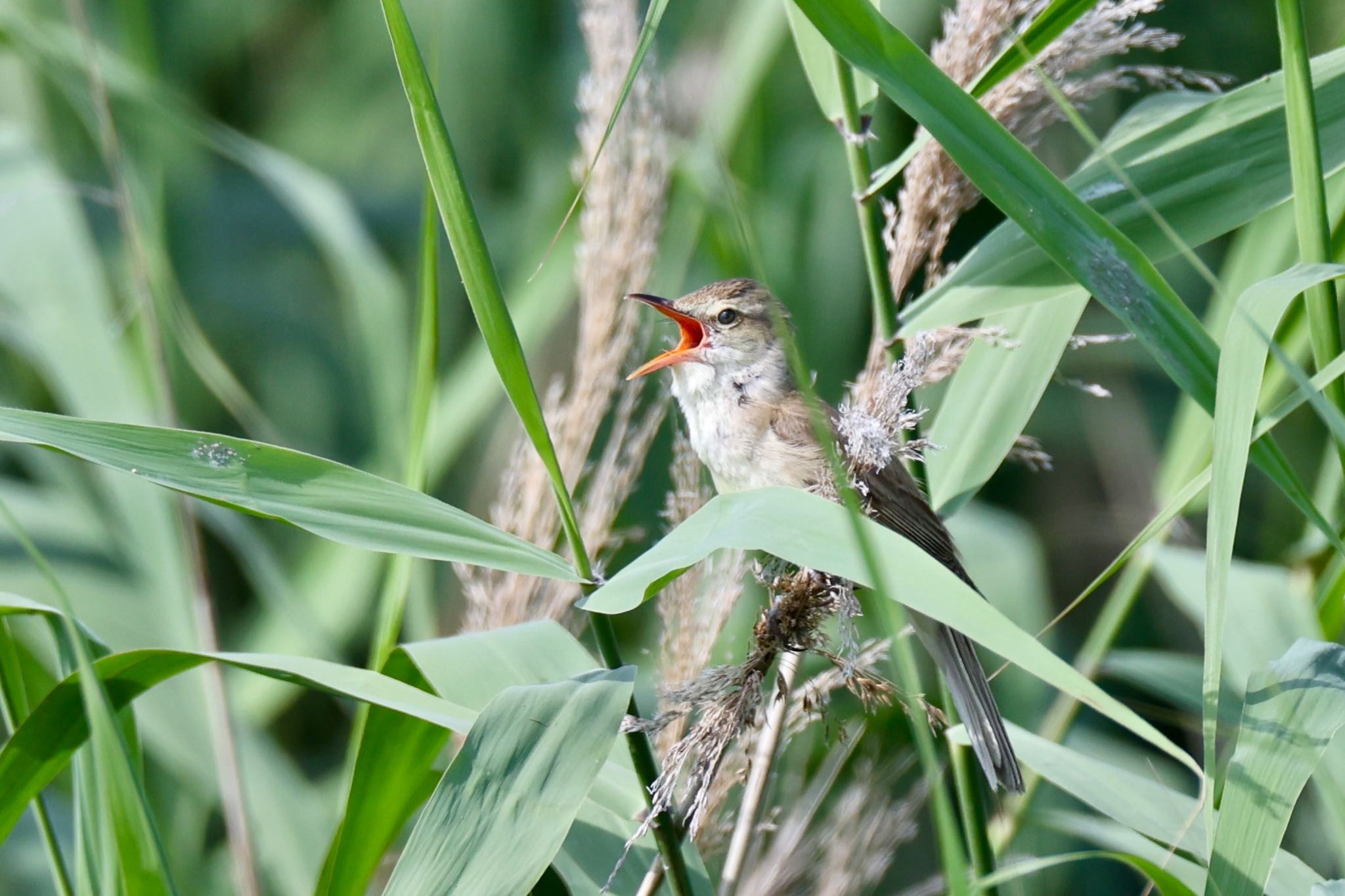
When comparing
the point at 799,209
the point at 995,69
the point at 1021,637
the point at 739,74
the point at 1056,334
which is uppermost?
the point at 739,74

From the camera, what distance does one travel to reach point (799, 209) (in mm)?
3141

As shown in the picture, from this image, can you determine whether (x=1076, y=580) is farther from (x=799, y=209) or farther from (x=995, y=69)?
(x=995, y=69)

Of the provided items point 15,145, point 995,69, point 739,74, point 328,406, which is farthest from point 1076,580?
point 15,145

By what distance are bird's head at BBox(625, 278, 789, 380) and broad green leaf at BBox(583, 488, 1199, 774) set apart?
102 cm

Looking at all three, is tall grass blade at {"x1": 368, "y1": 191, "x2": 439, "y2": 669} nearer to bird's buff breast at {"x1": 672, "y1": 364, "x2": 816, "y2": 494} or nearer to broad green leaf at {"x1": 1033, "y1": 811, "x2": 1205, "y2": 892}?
bird's buff breast at {"x1": 672, "y1": 364, "x2": 816, "y2": 494}

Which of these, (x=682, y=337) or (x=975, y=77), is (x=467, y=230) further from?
(x=682, y=337)

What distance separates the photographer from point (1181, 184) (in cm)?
134

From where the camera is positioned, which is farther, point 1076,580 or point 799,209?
point 1076,580

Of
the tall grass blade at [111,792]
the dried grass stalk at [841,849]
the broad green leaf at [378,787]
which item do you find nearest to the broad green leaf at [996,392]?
the dried grass stalk at [841,849]

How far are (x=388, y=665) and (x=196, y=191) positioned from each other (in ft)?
10.1

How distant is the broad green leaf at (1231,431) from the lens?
95 centimetres

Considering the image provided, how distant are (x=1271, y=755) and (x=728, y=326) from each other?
1.25 m

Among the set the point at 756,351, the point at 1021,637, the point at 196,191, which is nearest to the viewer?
the point at 1021,637

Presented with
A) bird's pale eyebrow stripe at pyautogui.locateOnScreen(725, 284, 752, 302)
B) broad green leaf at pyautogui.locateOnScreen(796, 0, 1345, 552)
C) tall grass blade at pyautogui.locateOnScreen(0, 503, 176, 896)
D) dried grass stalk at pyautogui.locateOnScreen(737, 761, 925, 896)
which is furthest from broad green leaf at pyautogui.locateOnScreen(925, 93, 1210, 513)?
tall grass blade at pyautogui.locateOnScreen(0, 503, 176, 896)
